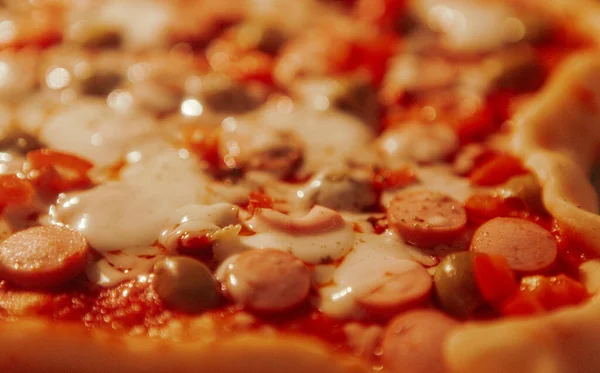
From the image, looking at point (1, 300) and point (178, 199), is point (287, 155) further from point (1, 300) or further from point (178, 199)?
point (1, 300)

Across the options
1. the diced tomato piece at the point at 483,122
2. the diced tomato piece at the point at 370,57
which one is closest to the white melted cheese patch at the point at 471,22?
the diced tomato piece at the point at 370,57

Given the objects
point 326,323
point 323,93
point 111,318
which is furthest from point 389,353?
point 323,93

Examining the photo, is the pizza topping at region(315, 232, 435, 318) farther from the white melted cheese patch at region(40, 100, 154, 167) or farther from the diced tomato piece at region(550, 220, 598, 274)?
the white melted cheese patch at region(40, 100, 154, 167)

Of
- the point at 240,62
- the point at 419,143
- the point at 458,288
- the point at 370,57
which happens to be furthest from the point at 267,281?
the point at 370,57

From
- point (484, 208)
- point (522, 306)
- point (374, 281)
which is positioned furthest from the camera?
point (484, 208)

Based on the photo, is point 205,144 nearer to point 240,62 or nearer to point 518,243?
point 240,62
